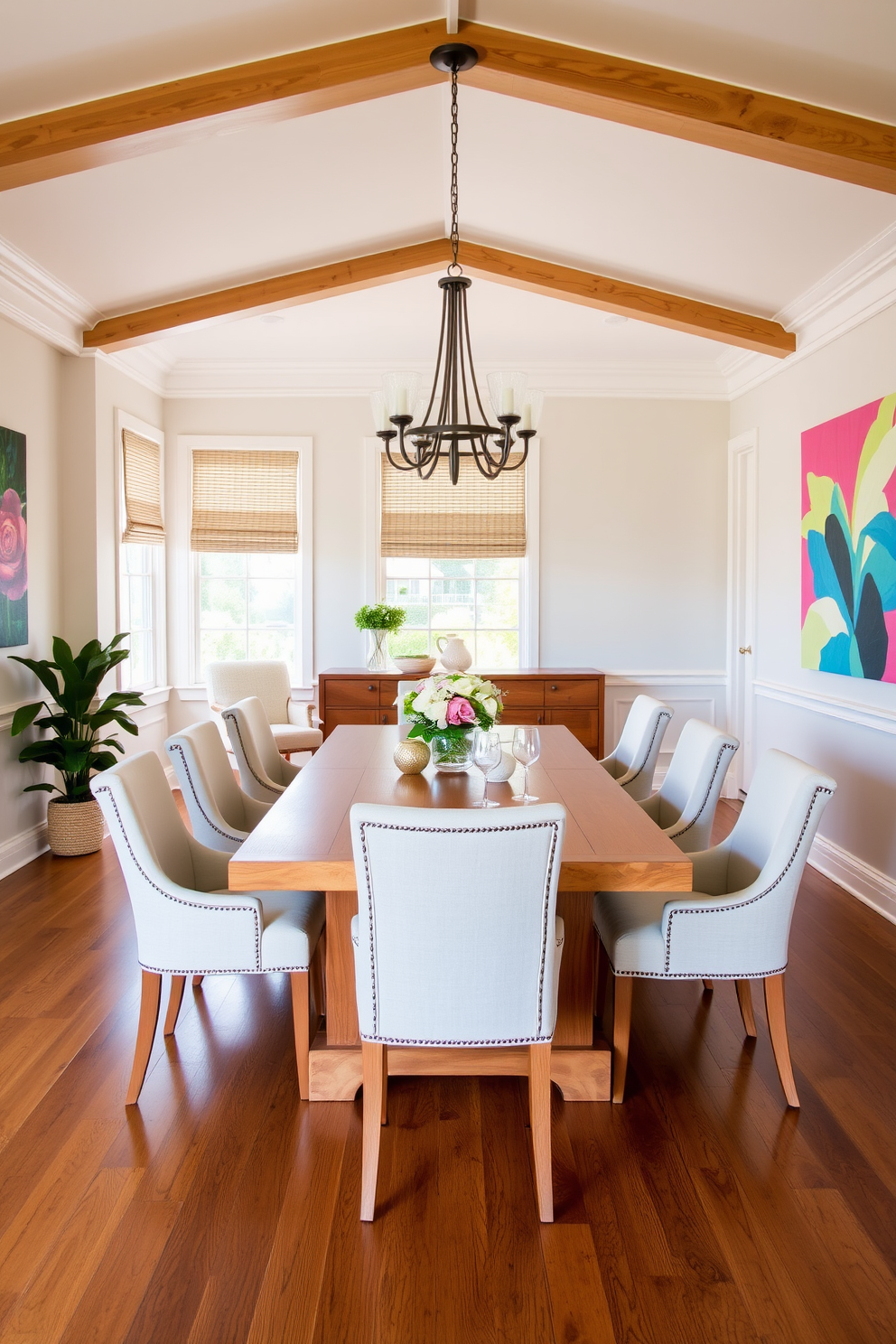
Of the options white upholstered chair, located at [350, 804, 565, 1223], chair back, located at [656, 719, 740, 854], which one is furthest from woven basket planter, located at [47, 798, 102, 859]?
white upholstered chair, located at [350, 804, 565, 1223]

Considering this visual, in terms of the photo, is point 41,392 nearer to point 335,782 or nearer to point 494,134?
point 494,134

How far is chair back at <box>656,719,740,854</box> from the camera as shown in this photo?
2916 millimetres

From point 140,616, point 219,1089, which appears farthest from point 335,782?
point 140,616

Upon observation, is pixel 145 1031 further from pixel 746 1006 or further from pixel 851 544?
pixel 851 544

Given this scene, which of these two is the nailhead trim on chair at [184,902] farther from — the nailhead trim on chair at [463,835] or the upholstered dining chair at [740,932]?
the upholstered dining chair at [740,932]

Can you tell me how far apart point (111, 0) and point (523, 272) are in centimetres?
242

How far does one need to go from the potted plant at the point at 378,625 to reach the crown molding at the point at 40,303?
2.16 meters

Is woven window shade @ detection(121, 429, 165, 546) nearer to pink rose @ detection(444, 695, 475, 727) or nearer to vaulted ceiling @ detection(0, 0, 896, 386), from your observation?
vaulted ceiling @ detection(0, 0, 896, 386)

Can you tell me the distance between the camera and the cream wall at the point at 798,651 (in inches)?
155

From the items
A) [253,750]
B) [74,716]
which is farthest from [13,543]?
[253,750]

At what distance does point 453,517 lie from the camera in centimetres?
615

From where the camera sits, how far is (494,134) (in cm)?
340

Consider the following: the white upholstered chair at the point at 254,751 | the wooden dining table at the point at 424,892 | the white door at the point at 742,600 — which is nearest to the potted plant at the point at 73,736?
the white upholstered chair at the point at 254,751

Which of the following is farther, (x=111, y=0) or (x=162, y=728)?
(x=162, y=728)
